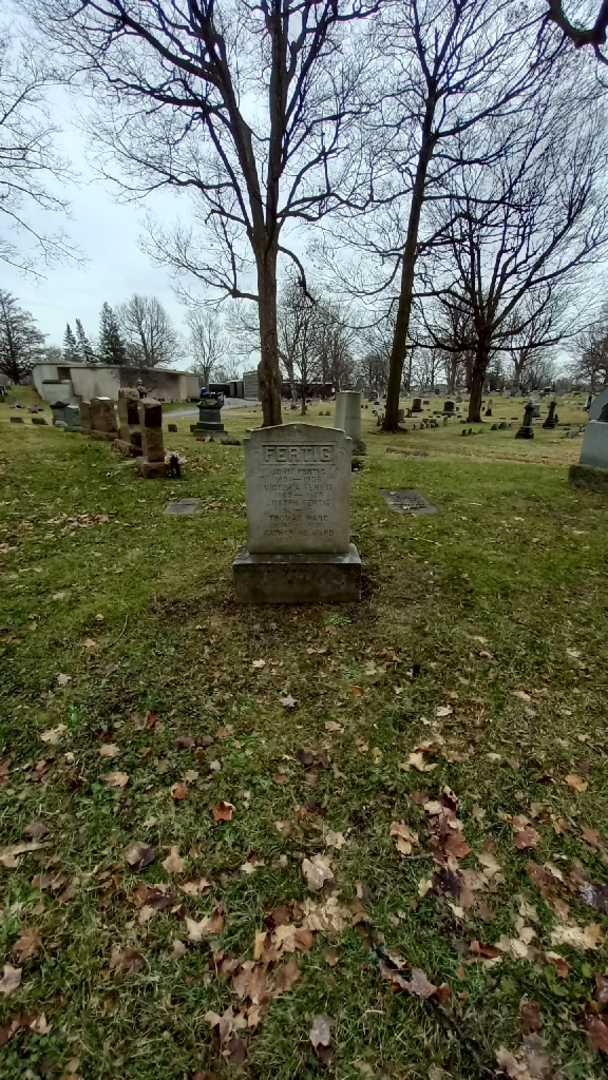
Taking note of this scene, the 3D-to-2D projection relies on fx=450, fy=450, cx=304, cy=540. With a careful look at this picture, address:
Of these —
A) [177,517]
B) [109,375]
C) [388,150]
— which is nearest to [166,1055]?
[177,517]

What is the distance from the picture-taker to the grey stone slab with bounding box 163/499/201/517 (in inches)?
278

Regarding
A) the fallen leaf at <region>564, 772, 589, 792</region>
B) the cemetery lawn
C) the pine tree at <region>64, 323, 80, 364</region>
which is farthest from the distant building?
the pine tree at <region>64, 323, 80, 364</region>

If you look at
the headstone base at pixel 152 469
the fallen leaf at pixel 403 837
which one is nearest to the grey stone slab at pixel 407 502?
the headstone base at pixel 152 469

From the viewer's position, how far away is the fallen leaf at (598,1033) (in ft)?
4.96

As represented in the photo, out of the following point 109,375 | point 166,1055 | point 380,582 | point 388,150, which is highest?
point 388,150

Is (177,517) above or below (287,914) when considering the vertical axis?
above

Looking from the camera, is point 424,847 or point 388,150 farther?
point 388,150

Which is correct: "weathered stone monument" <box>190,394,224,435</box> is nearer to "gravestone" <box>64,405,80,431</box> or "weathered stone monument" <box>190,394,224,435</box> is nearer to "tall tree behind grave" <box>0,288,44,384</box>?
"gravestone" <box>64,405,80,431</box>

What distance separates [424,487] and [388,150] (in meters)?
12.9

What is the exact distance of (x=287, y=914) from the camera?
1.90 m

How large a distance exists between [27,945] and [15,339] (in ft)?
198

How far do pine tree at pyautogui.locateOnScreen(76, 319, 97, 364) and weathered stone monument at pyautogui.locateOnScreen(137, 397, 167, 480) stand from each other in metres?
64.0

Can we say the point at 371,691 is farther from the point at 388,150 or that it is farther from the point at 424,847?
the point at 388,150

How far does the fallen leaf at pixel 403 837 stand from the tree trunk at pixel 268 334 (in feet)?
41.4
